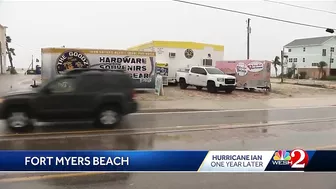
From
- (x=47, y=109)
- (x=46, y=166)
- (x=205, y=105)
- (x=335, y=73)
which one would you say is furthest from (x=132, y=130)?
(x=335, y=73)

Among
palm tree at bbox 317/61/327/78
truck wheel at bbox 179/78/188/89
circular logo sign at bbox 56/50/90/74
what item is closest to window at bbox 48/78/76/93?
circular logo sign at bbox 56/50/90/74

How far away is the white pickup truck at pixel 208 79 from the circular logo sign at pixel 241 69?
2271 millimetres

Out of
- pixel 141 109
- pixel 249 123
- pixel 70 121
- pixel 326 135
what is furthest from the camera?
pixel 141 109

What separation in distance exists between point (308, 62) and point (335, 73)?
634 cm

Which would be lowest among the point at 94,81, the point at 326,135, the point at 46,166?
the point at 326,135

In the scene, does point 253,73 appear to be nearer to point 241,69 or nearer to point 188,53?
point 241,69

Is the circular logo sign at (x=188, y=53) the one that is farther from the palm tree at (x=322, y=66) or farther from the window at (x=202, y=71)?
the palm tree at (x=322, y=66)

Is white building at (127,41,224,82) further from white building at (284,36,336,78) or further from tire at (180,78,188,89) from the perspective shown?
white building at (284,36,336,78)

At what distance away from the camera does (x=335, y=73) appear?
228 ft

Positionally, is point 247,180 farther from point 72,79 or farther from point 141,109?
point 141,109

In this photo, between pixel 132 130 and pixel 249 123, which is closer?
pixel 132 130

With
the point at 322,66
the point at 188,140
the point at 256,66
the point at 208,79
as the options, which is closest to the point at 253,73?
the point at 256,66

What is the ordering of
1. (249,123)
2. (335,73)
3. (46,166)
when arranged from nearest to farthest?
(46,166) < (249,123) < (335,73)

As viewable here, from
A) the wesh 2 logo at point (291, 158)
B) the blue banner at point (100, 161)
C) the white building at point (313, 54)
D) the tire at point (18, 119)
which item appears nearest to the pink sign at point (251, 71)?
the tire at point (18, 119)
